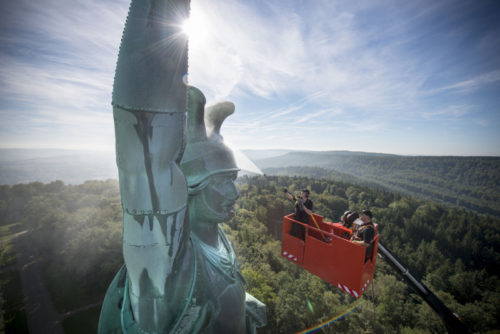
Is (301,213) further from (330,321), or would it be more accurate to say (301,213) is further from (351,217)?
(330,321)


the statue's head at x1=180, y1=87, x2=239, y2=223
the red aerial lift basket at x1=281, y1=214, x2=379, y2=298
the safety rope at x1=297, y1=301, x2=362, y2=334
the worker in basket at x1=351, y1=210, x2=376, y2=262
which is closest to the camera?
the statue's head at x1=180, y1=87, x2=239, y2=223

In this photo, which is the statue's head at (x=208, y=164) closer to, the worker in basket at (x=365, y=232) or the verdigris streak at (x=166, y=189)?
the verdigris streak at (x=166, y=189)

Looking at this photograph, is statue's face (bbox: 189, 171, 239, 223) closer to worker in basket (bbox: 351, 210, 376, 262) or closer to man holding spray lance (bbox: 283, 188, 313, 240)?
worker in basket (bbox: 351, 210, 376, 262)

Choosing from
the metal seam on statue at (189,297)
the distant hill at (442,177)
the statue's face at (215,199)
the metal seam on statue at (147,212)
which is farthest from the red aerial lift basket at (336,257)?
the distant hill at (442,177)

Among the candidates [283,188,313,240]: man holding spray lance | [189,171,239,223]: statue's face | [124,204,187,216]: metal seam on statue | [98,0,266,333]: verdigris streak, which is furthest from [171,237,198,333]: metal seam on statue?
[283,188,313,240]: man holding spray lance

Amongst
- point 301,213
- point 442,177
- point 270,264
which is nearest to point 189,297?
point 301,213

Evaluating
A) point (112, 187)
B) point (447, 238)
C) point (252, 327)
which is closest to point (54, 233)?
point (112, 187)

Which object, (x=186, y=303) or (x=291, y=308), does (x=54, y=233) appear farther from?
(x=186, y=303)
